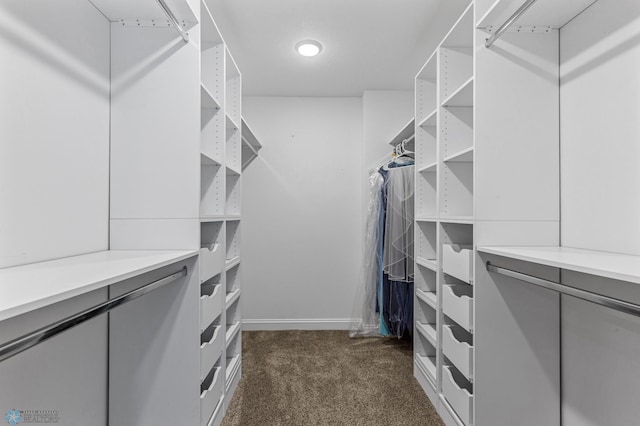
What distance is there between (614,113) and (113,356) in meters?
2.26

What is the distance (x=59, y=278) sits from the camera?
765 millimetres

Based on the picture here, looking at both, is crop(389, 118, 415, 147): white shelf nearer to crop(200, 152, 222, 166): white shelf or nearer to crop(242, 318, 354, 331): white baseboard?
crop(200, 152, 222, 166): white shelf

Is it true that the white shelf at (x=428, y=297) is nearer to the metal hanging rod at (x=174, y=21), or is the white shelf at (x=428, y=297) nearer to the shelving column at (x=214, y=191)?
the shelving column at (x=214, y=191)

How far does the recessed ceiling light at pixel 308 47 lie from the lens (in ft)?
7.28

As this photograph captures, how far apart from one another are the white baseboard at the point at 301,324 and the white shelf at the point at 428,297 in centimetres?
111

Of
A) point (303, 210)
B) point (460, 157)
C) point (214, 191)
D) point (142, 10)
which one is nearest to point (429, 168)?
point (460, 157)

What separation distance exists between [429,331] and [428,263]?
45cm

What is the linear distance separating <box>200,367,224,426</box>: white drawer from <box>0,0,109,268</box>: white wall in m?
0.82

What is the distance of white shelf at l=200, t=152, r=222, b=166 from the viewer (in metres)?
1.53

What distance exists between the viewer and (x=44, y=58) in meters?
1.06

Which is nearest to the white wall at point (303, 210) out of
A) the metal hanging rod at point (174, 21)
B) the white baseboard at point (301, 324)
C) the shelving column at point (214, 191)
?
the white baseboard at point (301, 324)

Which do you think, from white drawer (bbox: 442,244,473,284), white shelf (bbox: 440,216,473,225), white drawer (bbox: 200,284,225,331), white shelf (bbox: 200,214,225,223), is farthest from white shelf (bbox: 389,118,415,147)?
white drawer (bbox: 200,284,225,331)

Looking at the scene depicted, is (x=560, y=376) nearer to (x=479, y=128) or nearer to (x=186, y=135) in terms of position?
(x=479, y=128)

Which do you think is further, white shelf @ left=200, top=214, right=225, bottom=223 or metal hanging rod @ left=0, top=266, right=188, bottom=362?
white shelf @ left=200, top=214, right=225, bottom=223
